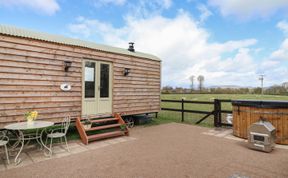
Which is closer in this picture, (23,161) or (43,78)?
(23,161)

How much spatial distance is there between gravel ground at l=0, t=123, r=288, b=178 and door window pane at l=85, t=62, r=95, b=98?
2.10 metres

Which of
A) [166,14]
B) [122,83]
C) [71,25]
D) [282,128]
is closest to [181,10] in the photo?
[166,14]

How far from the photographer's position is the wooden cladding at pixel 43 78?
4039 millimetres

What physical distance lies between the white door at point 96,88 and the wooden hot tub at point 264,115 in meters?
4.44

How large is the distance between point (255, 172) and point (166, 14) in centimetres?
871

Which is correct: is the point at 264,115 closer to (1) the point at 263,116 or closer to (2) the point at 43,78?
(1) the point at 263,116

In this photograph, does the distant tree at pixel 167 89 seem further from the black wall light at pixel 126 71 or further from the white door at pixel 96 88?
the white door at pixel 96 88

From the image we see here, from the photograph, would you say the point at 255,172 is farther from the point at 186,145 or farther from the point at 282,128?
the point at 282,128

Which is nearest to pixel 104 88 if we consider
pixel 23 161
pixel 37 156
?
pixel 37 156

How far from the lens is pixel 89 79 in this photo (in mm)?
5672

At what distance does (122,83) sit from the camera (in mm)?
6551

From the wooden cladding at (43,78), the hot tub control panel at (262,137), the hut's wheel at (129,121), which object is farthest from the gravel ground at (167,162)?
the hut's wheel at (129,121)

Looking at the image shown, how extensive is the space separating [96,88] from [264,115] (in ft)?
17.5

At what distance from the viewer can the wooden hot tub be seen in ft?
15.1
